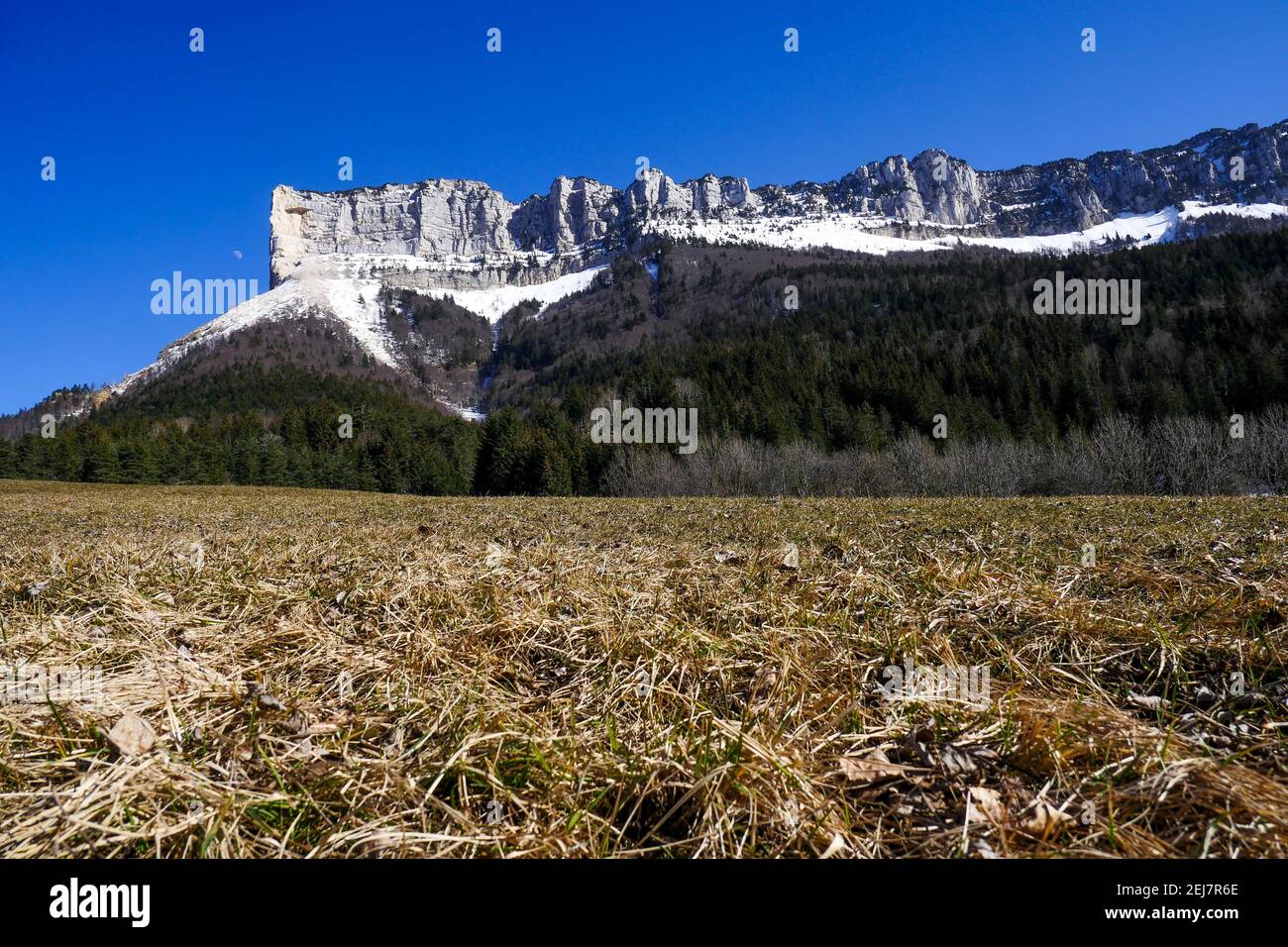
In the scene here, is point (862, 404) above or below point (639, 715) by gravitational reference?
above

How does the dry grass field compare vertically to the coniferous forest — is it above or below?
below

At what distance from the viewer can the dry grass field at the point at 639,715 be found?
4.65 feet

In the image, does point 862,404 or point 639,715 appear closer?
point 639,715

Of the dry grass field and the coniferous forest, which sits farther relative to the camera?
Answer: the coniferous forest

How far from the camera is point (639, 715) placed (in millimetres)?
2066

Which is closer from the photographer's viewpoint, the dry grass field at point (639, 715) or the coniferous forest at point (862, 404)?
the dry grass field at point (639, 715)

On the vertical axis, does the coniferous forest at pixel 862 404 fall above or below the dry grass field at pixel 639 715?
above

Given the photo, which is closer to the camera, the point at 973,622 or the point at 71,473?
the point at 973,622

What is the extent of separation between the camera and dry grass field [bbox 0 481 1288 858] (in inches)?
55.8

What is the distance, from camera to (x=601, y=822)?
1.46 meters
